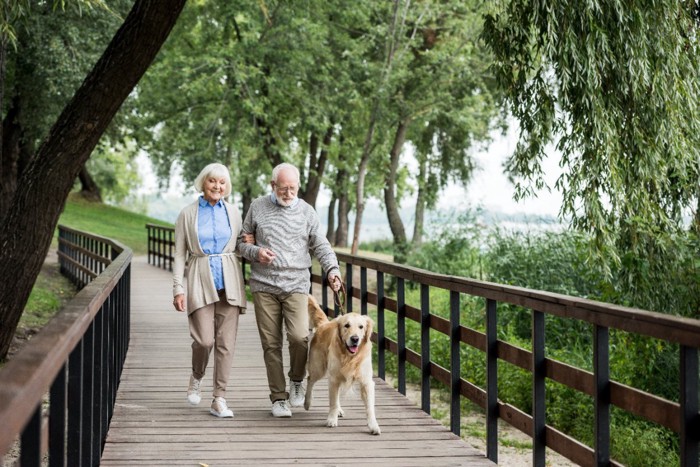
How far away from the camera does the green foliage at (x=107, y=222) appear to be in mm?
35391

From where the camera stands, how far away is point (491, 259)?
14977 millimetres

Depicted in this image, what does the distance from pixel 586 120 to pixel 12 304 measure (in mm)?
6260

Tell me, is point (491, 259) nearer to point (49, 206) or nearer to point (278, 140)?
point (49, 206)

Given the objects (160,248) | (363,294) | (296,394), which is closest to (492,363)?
(296,394)

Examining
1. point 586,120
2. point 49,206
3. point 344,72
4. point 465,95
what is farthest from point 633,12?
point 465,95

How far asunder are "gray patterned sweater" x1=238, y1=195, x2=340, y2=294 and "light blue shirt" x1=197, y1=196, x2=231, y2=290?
149mm

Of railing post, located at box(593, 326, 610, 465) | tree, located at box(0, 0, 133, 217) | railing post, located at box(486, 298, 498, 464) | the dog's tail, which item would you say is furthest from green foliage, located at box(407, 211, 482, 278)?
railing post, located at box(593, 326, 610, 465)

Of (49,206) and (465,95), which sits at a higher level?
(465,95)

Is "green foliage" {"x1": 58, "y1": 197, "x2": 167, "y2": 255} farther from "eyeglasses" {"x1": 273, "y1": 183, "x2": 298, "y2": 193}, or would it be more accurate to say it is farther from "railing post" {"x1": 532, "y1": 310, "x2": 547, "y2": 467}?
"railing post" {"x1": 532, "y1": 310, "x2": 547, "y2": 467}

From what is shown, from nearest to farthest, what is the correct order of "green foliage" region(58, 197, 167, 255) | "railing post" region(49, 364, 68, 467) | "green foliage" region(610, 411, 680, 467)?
"railing post" region(49, 364, 68, 467), "green foliage" region(610, 411, 680, 467), "green foliage" region(58, 197, 167, 255)

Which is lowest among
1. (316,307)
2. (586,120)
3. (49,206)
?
(316,307)

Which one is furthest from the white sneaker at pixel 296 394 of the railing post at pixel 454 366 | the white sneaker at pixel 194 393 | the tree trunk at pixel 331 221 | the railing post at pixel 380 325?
the tree trunk at pixel 331 221

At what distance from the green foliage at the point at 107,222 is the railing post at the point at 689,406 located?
29.8 metres

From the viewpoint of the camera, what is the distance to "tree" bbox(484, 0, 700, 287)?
26.9ft
